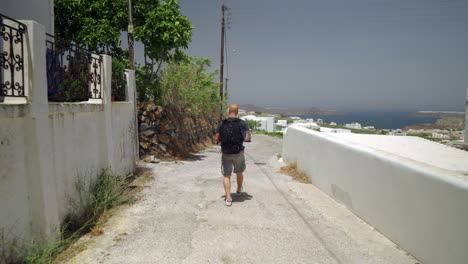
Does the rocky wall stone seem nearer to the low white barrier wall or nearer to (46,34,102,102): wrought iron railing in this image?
(46,34,102,102): wrought iron railing

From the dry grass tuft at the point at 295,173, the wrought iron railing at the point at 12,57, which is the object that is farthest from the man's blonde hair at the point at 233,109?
the wrought iron railing at the point at 12,57

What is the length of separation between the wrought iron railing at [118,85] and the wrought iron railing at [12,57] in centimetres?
373

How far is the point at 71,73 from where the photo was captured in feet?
17.0

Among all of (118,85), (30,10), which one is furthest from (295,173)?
(30,10)

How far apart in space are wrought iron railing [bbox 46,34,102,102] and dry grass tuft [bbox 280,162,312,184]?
5.15 m

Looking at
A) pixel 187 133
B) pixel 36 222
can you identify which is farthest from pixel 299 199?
pixel 187 133

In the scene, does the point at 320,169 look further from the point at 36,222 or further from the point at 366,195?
the point at 36,222

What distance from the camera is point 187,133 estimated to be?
13711 millimetres

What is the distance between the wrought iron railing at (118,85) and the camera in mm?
7461

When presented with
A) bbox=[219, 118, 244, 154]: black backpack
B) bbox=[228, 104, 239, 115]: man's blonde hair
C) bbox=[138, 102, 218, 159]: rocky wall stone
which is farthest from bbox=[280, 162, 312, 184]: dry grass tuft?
bbox=[138, 102, 218, 159]: rocky wall stone

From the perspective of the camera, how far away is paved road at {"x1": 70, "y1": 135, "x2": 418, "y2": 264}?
3.70 metres

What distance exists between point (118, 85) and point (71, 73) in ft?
8.42

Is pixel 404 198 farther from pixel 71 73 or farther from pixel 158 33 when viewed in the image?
pixel 158 33

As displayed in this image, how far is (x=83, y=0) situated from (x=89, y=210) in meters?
8.87
